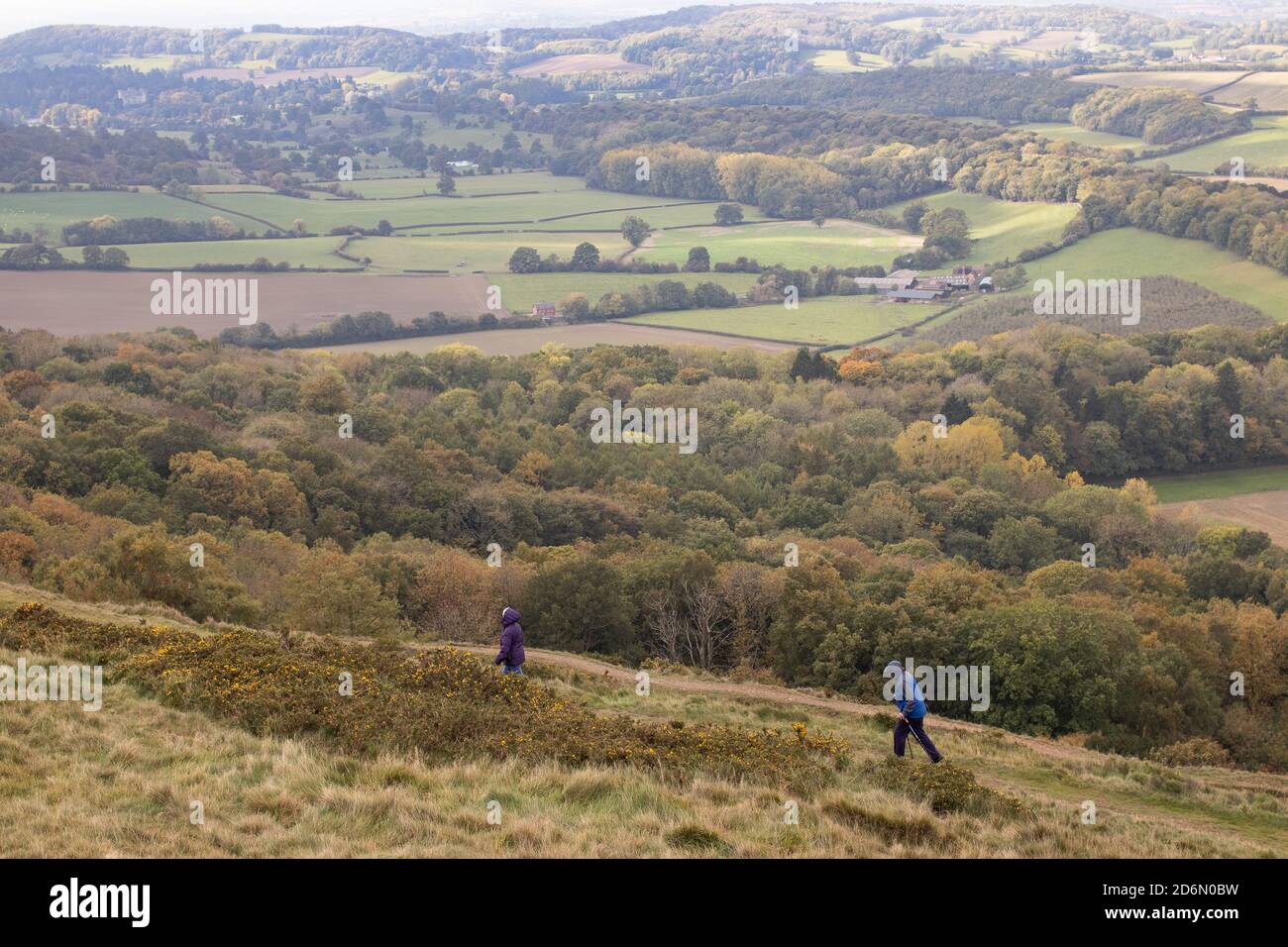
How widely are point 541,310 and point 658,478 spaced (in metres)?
58.2

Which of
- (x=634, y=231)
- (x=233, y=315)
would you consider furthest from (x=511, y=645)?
(x=634, y=231)

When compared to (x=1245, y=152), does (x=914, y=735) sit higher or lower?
lower

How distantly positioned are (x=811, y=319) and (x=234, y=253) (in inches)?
2552

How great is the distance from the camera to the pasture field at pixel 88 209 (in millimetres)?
148125

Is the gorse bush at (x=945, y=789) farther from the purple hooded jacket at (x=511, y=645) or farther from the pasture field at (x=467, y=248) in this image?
the pasture field at (x=467, y=248)

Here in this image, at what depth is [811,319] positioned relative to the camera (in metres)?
122

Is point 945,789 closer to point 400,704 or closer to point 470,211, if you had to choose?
point 400,704

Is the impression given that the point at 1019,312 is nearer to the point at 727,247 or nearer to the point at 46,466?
the point at 727,247

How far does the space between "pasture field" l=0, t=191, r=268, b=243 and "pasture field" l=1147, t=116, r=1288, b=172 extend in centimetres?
12389

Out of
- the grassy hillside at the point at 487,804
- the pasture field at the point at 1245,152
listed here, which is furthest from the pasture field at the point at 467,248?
the grassy hillside at the point at 487,804

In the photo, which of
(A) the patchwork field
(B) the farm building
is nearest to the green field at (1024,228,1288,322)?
(B) the farm building

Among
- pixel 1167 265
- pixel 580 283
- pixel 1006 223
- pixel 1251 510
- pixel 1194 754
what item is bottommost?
pixel 1251 510

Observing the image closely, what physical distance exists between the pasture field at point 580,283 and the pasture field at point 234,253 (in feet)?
62.4
